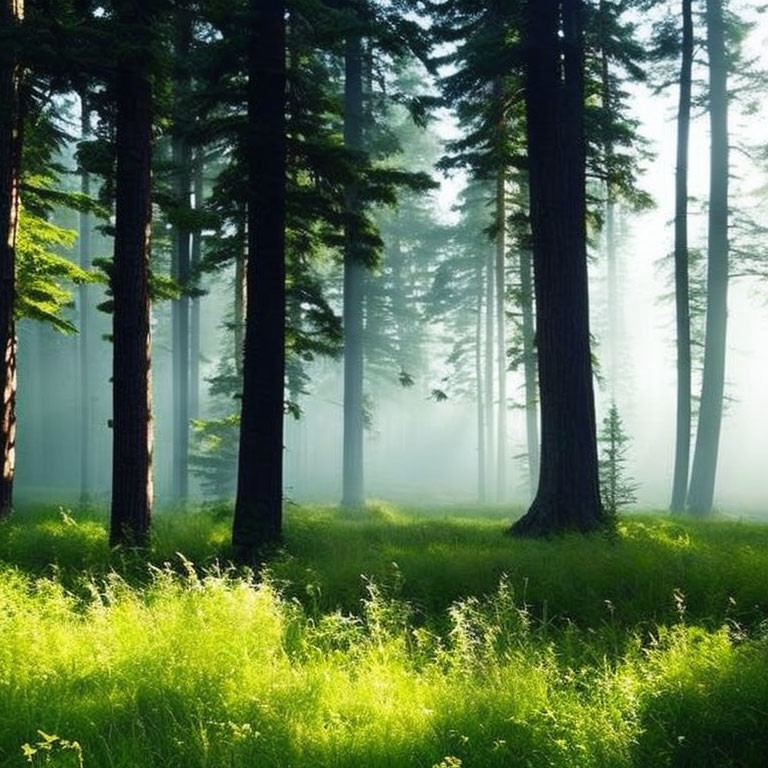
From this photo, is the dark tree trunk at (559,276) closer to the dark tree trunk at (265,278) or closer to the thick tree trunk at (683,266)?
the dark tree trunk at (265,278)

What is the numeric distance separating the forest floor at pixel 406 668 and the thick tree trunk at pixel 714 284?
426 inches

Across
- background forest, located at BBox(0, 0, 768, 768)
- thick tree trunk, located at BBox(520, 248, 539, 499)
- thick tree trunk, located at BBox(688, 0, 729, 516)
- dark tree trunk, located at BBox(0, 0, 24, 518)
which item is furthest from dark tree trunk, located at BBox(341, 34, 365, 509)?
dark tree trunk, located at BBox(0, 0, 24, 518)

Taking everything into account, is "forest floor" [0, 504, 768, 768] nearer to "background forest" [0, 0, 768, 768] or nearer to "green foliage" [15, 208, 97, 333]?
"background forest" [0, 0, 768, 768]

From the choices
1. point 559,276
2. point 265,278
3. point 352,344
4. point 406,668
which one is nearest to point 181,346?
point 352,344

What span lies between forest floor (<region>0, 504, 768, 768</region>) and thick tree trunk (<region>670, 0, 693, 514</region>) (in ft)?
34.3

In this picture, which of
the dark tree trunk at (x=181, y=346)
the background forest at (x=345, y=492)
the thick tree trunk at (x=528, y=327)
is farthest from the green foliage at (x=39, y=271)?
the thick tree trunk at (x=528, y=327)

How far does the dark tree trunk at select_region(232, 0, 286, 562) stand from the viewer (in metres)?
8.77

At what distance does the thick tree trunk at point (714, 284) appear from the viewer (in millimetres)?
17484

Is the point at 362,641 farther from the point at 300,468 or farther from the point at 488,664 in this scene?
the point at 300,468

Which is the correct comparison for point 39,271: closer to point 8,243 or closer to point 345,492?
point 8,243

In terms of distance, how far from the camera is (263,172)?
8.91 m

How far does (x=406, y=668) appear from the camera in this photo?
15.7ft

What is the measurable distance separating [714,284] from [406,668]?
16.5m

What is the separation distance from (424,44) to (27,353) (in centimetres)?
5034
